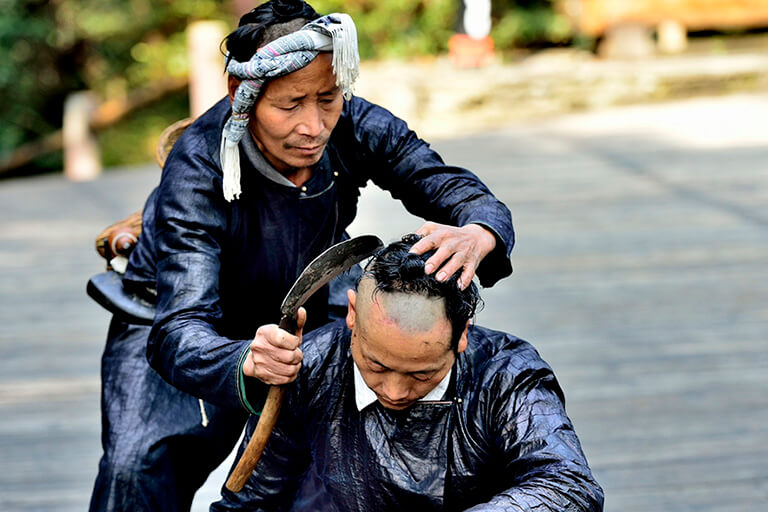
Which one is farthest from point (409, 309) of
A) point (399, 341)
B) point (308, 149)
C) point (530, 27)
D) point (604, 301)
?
point (530, 27)

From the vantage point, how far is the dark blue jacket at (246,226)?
2.03 metres

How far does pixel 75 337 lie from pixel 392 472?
10.9 feet

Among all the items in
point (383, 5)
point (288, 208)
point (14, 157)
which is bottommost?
point (14, 157)

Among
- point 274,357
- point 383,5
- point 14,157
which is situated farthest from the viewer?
point 383,5

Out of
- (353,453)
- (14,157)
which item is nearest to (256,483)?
(353,453)

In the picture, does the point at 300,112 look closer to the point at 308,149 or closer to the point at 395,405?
the point at 308,149

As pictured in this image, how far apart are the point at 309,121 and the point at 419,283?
40cm

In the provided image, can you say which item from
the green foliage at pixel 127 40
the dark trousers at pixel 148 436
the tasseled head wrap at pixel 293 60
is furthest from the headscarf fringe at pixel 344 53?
the green foliage at pixel 127 40

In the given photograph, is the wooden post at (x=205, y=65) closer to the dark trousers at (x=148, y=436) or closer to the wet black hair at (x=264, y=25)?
the dark trousers at (x=148, y=436)

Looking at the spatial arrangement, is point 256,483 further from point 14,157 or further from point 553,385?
point 14,157

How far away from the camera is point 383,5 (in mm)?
12914

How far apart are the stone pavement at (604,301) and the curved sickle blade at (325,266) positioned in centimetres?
174

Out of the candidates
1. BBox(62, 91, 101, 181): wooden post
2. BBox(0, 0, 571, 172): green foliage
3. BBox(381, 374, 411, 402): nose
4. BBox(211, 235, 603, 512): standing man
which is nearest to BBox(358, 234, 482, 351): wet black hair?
BBox(211, 235, 603, 512): standing man

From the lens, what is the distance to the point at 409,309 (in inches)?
72.6
